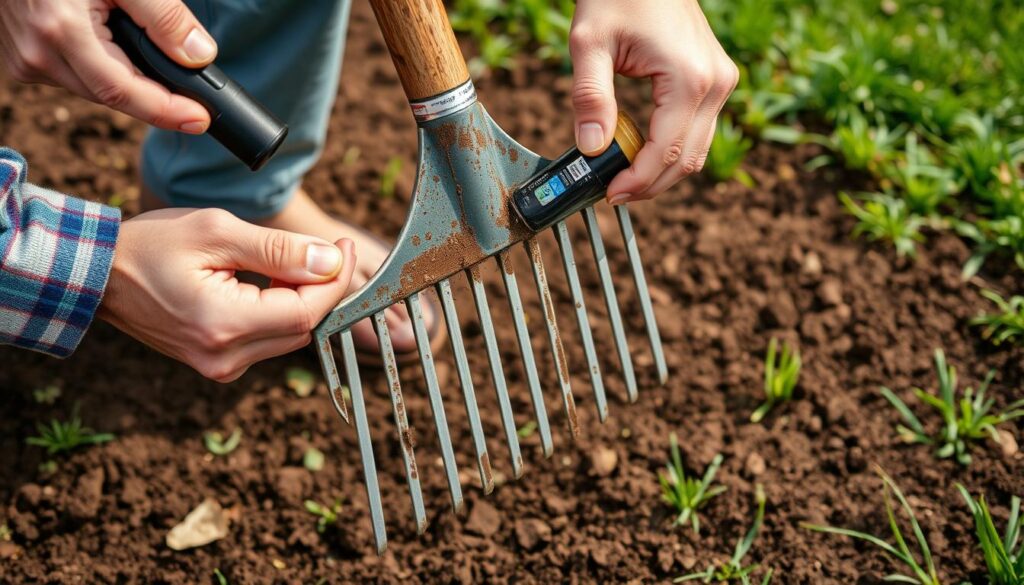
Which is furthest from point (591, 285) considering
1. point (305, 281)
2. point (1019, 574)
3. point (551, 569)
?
point (1019, 574)

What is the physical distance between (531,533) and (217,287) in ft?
2.44

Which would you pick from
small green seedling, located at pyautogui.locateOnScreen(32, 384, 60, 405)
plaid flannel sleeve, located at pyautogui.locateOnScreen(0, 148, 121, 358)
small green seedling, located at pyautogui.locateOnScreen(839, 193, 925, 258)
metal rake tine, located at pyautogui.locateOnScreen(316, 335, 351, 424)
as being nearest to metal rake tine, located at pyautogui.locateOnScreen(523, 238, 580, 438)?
metal rake tine, located at pyautogui.locateOnScreen(316, 335, 351, 424)

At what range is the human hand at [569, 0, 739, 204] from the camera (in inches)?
52.0

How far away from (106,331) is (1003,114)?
2.20 m

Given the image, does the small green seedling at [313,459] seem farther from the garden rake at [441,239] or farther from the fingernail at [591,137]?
the fingernail at [591,137]

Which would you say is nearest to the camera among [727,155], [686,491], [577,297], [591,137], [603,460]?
[591,137]

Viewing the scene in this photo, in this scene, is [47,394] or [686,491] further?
[47,394]

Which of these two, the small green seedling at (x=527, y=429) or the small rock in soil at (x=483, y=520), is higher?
the small green seedling at (x=527, y=429)

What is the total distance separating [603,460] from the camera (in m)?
1.68

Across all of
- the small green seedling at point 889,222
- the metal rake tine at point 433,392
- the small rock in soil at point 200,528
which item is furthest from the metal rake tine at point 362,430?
the small green seedling at point 889,222

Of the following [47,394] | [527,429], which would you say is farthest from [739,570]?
[47,394]

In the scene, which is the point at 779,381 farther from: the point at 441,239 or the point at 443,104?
the point at 443,104

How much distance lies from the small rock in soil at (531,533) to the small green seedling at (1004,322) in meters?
0.99

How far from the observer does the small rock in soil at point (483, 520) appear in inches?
63.6
